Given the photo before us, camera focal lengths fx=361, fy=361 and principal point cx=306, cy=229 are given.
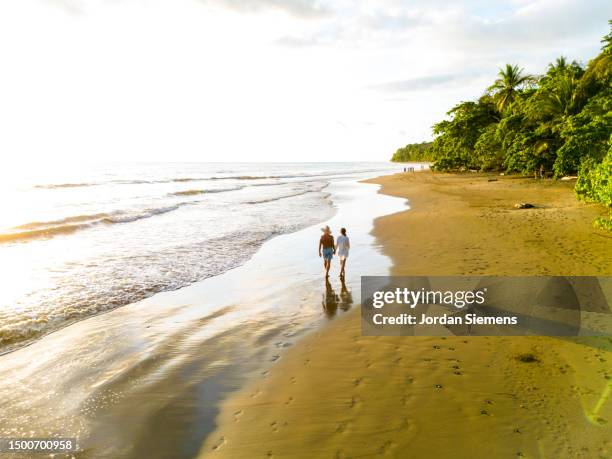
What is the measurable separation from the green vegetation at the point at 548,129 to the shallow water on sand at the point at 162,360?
12167 millimetres

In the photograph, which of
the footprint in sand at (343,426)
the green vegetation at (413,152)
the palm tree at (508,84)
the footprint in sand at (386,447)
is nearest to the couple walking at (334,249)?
the footprint in sand at (343,426)

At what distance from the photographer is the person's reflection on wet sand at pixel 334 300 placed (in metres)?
9.47

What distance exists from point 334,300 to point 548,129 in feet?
110

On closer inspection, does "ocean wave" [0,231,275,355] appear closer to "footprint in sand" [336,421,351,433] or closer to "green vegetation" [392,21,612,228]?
"footprint in sand" [336,421,351,433]

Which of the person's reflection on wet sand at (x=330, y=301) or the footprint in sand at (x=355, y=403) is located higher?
the person's reflection on wet sand at (x=330, y=301)

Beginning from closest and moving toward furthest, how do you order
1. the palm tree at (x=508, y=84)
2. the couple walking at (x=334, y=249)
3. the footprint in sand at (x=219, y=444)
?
the footprint in sand at (x=219, y=444), the couple walking at (x=334, y=249), the palm tree at (x=508, y=84)

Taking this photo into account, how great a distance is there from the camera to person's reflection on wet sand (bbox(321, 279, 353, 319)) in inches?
373

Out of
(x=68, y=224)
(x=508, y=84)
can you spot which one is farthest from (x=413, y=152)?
(x=68, y=224)

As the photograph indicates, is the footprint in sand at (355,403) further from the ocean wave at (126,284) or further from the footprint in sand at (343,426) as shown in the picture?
the ocean wave at (126,284)

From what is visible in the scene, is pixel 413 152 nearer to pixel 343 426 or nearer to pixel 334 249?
pixel 334 249

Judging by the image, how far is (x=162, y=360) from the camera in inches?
284

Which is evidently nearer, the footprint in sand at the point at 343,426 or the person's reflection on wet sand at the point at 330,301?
the footprint in sand at the point at 343,426

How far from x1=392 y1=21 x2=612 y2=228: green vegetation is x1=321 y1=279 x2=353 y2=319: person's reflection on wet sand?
9.96 metres

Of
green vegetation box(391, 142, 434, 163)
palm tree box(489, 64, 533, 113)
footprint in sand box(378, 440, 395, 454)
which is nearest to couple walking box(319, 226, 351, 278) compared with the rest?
footprint in sand box(378, 440, 395, 454)
